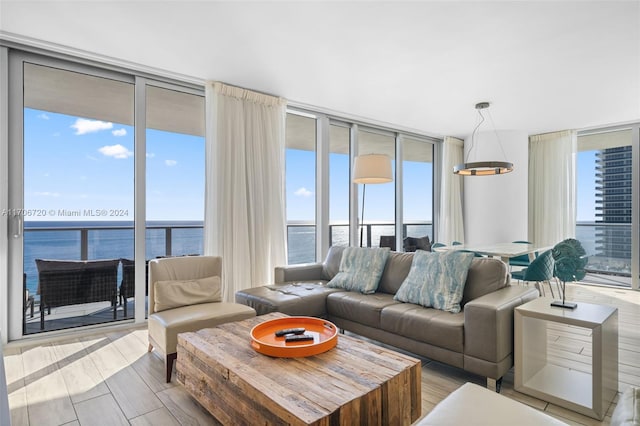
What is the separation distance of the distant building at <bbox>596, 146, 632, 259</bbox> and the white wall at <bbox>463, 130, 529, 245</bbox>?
3.78 ft

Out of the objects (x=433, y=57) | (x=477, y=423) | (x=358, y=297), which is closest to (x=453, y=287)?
(x=358, y=297)

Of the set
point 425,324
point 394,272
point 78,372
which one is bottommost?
point 78,372

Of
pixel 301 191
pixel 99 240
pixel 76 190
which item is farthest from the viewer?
pixel 301 191

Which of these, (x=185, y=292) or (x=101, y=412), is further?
(x=185, y=292)

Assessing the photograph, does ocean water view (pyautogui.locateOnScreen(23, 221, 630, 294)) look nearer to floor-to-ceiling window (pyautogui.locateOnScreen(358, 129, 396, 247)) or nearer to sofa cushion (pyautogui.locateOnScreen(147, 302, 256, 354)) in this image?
sofa cushion (pyautogui.locateOnScreen(147, 302, 256, 354))

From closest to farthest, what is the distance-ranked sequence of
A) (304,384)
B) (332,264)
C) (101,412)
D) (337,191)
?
(304,384), (101,412), (332,264), (337,191)

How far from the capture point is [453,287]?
274cm

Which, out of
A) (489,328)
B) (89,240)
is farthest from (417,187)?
(89,240)

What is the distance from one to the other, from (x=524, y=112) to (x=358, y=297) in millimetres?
4055

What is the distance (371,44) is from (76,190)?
3219 mm

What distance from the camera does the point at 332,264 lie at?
3.97 metres

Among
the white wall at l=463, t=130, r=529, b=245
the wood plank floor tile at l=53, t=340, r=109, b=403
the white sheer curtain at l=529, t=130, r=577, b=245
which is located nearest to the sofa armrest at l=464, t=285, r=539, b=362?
the wood plank floor tile at l=53, t=340, r=109, b=403

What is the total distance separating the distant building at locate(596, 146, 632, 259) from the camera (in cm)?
574

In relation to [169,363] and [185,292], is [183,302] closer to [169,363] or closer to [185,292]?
[185,292]
